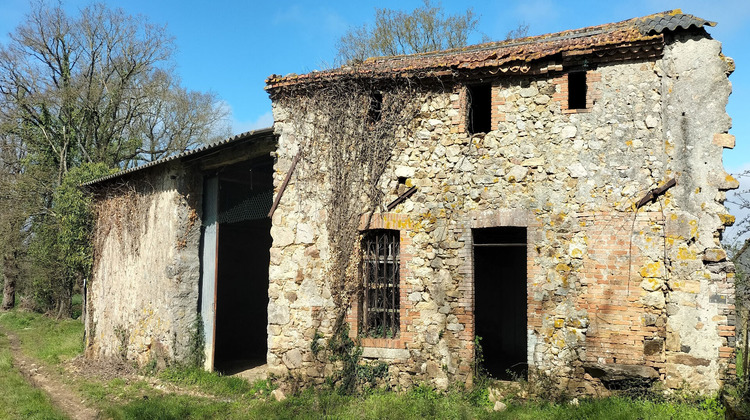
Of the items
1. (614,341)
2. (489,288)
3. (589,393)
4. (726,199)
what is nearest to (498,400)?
(589,393)

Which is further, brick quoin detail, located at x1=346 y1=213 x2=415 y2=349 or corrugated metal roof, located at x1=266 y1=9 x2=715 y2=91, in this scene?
brick quoin detail, located at x1=346 y1=213 x2=415 y2=349

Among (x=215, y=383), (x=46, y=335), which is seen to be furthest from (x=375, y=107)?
(x=46, y=335)

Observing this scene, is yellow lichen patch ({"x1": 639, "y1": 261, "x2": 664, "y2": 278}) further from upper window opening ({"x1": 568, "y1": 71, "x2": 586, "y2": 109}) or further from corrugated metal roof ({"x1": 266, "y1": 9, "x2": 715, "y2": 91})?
corrugated metal roof ({"x1": 266, "y1": 9, "x2": 715, "y2": 91})

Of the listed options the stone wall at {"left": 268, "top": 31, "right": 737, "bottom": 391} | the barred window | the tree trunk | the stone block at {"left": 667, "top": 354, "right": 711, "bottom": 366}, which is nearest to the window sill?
the stone wall at {"left": 268, "top": 31, "right": 737, "bottom": 391}

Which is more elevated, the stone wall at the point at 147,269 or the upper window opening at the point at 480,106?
the upper window opening at the point at 480,106

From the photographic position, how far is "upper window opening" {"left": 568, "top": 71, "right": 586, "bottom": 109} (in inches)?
313

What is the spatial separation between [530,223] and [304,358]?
412cm

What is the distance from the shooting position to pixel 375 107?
874cm

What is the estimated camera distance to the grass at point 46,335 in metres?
13.1

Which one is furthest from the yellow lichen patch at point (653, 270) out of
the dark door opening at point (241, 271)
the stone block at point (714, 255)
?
the dark door opening at point (241, 271)

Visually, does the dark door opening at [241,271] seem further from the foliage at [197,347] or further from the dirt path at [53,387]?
the dirt path at [53,387]

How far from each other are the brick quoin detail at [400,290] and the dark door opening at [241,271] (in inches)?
125

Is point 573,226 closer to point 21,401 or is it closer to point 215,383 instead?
point 215,383

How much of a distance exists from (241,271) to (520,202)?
7.54 metres
